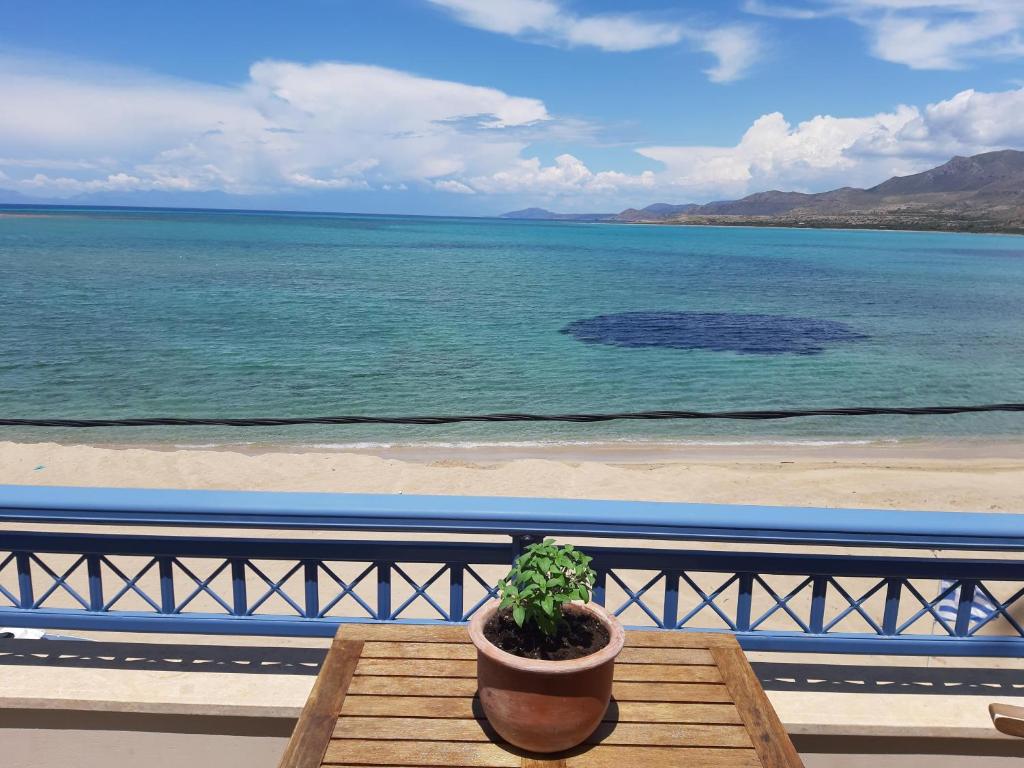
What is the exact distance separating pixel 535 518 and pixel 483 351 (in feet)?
73.0

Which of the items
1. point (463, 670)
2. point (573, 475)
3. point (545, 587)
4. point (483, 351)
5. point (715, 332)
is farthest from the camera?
point (715, 332)

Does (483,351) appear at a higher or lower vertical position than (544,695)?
lower

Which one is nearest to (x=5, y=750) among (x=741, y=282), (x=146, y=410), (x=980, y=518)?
(x=980, y=518)

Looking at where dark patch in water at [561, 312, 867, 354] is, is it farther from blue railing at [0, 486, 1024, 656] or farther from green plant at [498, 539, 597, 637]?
green plant at [498, 539, 597, 637]

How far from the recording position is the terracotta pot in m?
1.77

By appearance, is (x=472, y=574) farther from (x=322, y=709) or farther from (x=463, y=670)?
(x=322, y=709)

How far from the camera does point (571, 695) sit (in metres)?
1.78

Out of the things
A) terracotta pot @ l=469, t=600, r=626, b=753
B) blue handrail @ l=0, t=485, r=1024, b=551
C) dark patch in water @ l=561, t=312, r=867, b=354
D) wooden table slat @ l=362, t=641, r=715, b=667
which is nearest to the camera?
terracotta pot @ l=469, t=600, r=626, b=753

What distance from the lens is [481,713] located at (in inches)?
78.1

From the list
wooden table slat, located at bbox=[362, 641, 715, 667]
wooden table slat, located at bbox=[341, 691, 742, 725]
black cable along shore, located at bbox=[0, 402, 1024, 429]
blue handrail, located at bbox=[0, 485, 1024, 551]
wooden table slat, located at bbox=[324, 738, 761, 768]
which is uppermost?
blue handrail, located at bbox=[0, 485, 1024, 551]

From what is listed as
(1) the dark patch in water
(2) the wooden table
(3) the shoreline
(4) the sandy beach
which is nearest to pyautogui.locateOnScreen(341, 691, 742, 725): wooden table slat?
(2) the wooden table

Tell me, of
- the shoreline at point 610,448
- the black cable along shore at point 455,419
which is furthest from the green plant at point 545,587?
the shoreline at point 610,448

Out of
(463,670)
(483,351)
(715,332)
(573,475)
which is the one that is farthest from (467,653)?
(715,332)

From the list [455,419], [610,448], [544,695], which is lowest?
[610,448]
